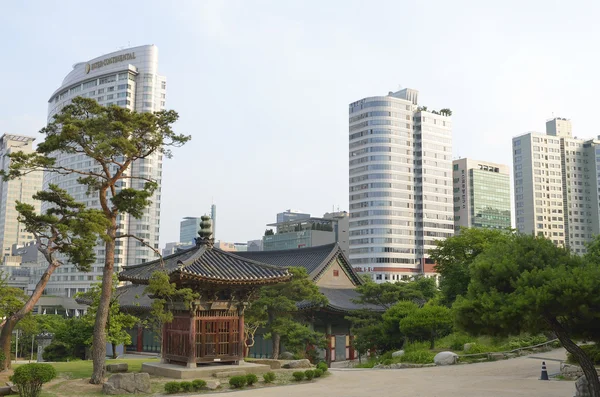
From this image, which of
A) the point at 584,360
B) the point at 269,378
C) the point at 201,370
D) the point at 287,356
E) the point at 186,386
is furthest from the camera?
the point at 287,356

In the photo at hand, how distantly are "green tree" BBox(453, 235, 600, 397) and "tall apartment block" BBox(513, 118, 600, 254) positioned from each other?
141881 millimetres

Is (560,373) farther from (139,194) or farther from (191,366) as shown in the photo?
(139,194)

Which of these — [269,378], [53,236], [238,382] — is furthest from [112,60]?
[238,382]

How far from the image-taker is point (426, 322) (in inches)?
1422

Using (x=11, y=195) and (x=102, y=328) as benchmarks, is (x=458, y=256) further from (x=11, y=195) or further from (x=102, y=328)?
(x=11, y=195)

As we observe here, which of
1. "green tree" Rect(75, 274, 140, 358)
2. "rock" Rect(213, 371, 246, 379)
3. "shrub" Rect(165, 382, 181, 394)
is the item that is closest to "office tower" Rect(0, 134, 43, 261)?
"green tree" Rect(75, 274, 140, 358)

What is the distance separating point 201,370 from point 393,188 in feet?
340

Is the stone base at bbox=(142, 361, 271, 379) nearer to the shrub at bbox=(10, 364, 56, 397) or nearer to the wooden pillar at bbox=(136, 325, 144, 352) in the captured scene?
the shrub at bbox=(10, 364, 56, 397)

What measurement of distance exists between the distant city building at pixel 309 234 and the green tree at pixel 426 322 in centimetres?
9658

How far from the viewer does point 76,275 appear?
129750 mm

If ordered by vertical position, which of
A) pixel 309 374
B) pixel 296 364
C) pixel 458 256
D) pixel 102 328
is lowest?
pixel 296 364

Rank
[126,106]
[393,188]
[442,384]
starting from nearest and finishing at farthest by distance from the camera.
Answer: [442,384], [393,188], [126,106]

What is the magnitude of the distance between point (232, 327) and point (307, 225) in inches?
4522

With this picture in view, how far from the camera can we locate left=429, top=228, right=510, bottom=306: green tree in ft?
149
